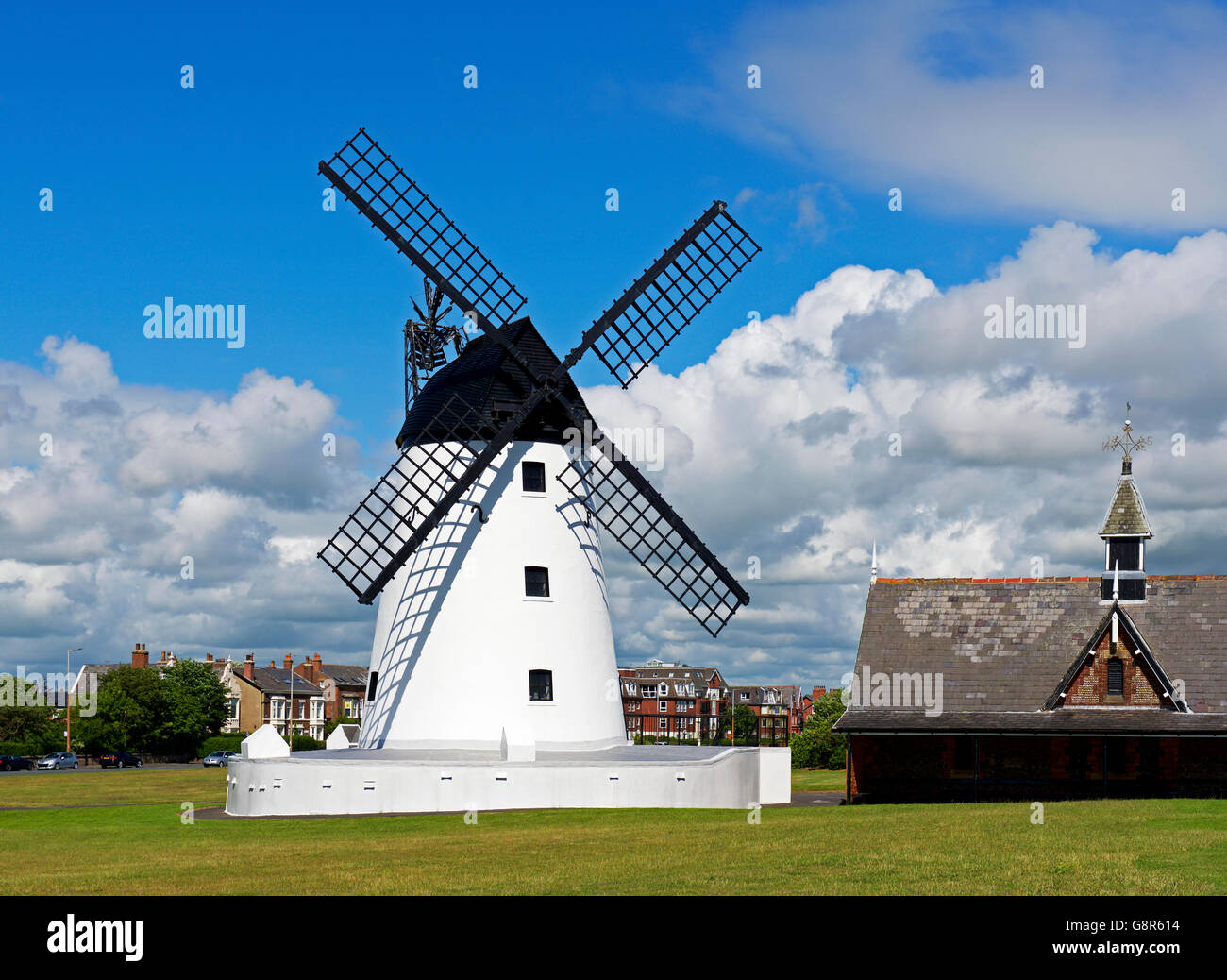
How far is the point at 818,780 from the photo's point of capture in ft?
167

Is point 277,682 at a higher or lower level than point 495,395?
lower

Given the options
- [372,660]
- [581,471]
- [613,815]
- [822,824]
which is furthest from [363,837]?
[581,471]

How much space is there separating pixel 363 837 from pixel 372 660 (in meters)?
11.5

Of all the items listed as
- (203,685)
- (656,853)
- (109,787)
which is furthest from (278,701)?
(656,853)

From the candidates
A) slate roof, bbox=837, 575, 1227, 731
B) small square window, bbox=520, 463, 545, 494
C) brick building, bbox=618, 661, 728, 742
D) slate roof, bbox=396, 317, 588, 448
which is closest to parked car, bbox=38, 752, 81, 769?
slate roof, bbox=396, 317, 588, 448

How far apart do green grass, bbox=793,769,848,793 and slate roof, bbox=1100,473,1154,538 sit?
11.6m

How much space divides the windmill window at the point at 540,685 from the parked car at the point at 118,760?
5601 centimetres

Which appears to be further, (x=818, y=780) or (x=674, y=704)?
(x=674, y=704)

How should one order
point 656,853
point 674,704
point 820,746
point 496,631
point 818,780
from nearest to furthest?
point 656,853, point 496,631, point 818,780, point 820,746, point 674,704

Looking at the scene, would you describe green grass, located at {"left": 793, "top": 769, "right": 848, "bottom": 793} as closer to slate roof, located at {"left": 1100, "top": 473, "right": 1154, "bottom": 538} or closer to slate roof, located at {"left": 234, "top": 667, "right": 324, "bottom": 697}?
slate roof, located at {"left": 1100, "top": 473, "right": 1154, "bottom": 538}

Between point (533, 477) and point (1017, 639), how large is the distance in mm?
15693

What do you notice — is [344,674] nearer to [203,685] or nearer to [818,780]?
[203,685]

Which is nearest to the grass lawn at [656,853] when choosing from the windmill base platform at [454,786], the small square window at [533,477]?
the windmill base platform at [454,786]
